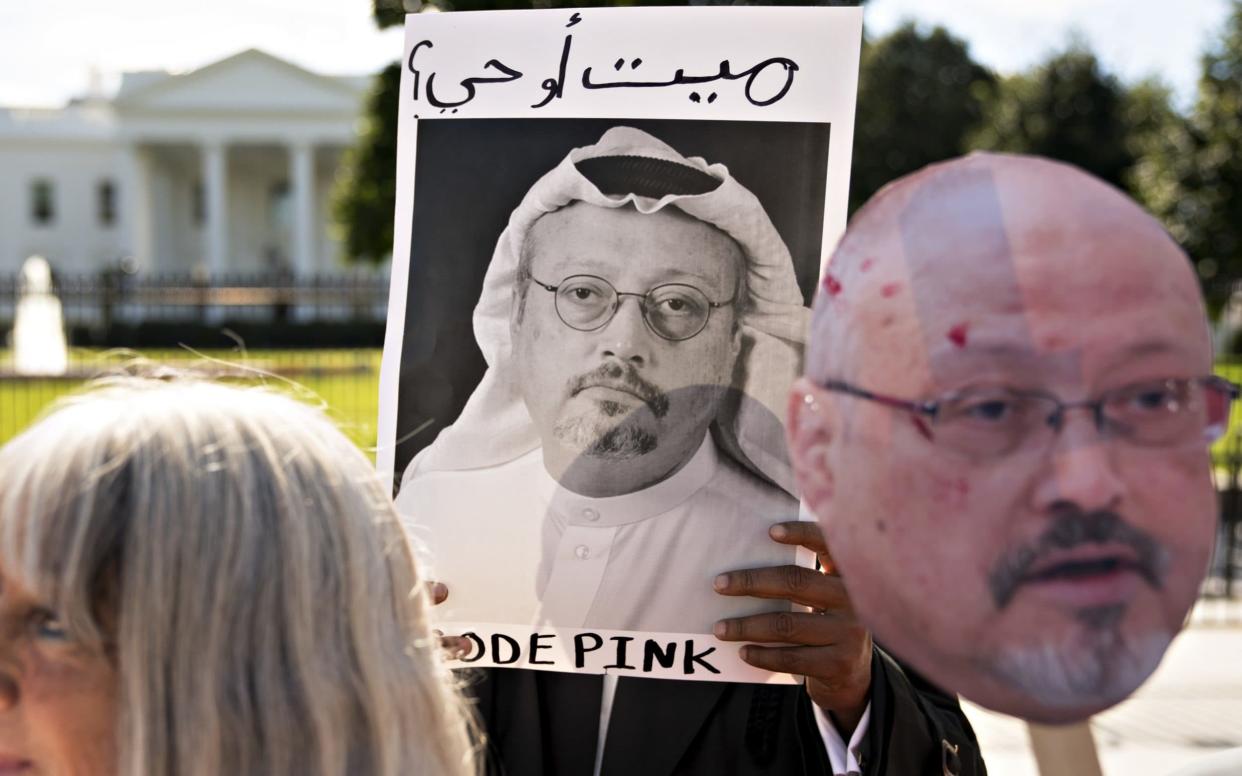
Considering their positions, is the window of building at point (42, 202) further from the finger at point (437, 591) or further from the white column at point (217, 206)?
the finger at point (437, 591)

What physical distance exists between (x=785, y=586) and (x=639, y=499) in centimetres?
16

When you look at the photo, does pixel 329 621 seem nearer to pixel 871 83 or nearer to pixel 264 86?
pixel 871 83

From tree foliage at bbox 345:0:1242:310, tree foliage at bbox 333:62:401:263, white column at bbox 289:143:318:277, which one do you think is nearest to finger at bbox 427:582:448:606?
tree foliage at bbox 345:0:1242:310

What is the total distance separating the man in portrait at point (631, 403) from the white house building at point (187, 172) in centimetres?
4769

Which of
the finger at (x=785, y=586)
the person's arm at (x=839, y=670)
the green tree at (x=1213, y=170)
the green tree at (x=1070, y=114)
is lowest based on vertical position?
the person's arm at (x=839, y=670)

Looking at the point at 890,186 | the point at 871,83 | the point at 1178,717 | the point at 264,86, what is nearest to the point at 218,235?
the point at 264,86

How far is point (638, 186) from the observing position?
1170 mm

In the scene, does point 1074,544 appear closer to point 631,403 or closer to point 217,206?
point 631,403

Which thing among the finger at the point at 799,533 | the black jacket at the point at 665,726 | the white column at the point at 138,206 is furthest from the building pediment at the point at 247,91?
the finger at the point at 799,533

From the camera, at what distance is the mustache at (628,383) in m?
1.15

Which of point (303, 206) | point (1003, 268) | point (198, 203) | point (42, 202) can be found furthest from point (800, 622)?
point (198, 203)

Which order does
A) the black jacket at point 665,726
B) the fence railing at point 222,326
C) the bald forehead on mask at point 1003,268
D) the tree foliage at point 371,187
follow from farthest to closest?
the tree foliage at point 371,187 < the fence railing at point 222,326 < the black jacket at point 665,726 < the bald forehead on mask at point 1003,268

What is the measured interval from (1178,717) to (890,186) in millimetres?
5042

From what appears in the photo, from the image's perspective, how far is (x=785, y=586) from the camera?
1.13 m
